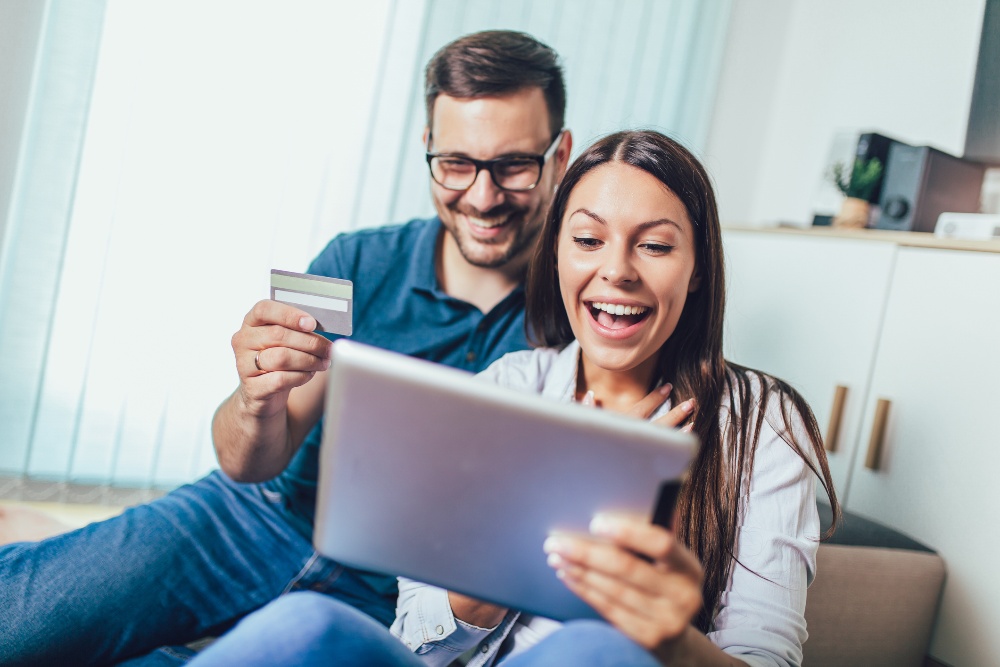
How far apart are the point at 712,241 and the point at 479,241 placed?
52cm

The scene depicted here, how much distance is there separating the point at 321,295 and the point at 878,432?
1.19 metres

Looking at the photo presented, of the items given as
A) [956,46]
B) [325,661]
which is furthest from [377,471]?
[956,46]

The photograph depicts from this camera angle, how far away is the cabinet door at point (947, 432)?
1.46m

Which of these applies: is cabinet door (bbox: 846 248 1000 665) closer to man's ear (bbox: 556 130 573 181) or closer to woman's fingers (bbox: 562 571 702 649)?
man's ear (bbox: 556 130 573 181)

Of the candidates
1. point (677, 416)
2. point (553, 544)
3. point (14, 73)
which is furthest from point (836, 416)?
point (14, 73)

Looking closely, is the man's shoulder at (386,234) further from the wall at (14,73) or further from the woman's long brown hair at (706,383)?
the wall at (14,73)

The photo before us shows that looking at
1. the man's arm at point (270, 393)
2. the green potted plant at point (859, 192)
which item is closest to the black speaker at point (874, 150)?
the green potted plant at point (859, 192)

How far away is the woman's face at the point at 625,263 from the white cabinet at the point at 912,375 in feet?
2.19

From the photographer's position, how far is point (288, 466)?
1581 mm

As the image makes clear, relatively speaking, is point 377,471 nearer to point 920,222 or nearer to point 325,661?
point 325,661

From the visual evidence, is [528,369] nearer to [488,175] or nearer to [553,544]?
[488,175]

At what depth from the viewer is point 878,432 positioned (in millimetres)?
1673

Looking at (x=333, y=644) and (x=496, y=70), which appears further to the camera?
(x=496, y=70)

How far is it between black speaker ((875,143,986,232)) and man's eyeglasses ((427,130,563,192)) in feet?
3.00
